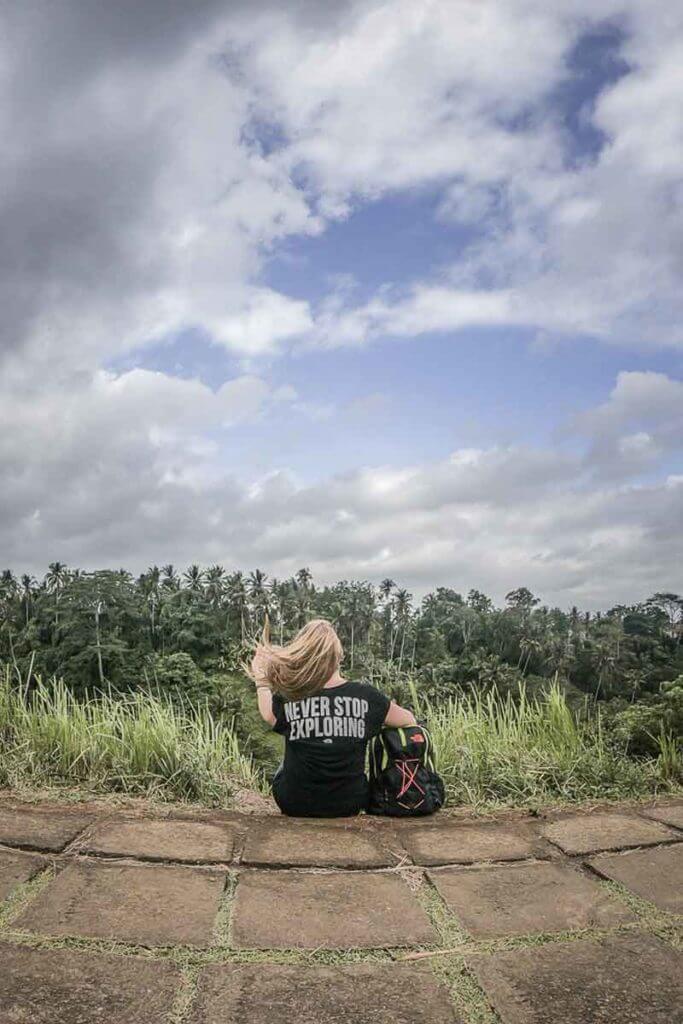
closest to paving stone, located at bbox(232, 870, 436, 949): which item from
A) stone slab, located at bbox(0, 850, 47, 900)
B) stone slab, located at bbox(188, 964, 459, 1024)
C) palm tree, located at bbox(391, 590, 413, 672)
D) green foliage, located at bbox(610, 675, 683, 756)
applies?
stone slab, located at bbox(188, 964, 459, 1024)

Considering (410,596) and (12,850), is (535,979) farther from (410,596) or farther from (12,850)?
(410,596)

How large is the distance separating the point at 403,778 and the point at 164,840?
1116 mm

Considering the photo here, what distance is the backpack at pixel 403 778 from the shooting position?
3.12 meters

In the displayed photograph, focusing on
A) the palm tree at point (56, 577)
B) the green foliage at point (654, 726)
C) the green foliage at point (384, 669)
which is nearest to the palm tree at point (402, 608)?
the green foliage at point (384, 669)

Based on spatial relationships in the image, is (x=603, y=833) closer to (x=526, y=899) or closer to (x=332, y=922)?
(x=526, y=899)

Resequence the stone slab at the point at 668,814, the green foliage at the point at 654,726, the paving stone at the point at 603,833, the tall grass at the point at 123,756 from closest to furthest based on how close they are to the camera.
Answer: the paving stone at the point at 603,833, the stone slab at the point at 668,814, the tall grass at the point at 123,756, the green foliage at the point at 654,726

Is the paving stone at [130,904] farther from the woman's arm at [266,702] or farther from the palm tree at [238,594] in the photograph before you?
the palm tree at [238,594]

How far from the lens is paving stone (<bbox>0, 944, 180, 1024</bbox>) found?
144cm

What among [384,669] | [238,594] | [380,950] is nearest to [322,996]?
[380,950]

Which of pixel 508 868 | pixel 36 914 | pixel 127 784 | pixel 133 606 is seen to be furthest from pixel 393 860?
pixel 133 606

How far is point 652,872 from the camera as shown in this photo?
2.29 m

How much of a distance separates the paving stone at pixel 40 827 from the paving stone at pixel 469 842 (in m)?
1.10

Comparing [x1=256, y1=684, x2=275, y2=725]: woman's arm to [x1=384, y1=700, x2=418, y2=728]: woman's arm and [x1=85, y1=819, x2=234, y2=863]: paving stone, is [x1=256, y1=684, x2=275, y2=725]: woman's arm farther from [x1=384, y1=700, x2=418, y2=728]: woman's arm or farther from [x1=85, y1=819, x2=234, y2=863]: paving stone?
[x1=85, y1=819, x2=234, y2=863]: paving stone

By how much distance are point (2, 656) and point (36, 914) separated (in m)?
38.0
